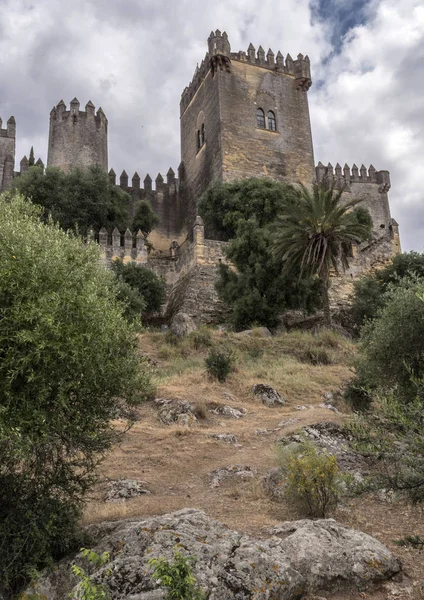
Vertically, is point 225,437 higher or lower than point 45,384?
lower

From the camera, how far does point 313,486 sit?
7469 millimetres

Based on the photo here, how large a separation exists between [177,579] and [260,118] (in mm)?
35512

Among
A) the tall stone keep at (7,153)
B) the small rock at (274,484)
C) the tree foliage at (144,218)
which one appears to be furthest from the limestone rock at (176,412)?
the tall stone keep at (7,153)

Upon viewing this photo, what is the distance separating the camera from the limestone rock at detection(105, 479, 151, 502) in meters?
8.51

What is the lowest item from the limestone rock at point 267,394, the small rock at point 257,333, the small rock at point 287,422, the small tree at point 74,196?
the small rock at point 287,422

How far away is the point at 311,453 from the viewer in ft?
26.0

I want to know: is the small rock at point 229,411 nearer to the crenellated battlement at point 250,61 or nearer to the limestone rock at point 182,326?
the limestone rock at point 182,326

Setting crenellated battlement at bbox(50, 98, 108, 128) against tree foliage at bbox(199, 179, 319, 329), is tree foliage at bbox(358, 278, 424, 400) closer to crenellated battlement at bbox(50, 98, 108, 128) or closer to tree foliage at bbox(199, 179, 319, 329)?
tree foliage at bbox(199, 179, 319, 329)

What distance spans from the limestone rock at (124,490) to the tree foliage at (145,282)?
16.6 metres

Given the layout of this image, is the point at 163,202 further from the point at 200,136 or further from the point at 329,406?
the point at 329,406

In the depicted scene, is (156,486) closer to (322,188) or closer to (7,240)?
(7,240)

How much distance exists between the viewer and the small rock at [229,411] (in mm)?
13412

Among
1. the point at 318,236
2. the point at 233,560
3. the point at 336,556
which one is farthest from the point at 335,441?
the point at 318,236

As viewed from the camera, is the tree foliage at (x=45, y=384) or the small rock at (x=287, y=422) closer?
the tree foliage at (x=45, y=384)
